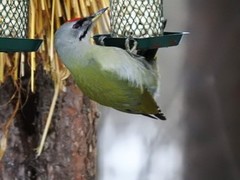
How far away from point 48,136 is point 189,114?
0.67 meters

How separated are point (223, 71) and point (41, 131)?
78 cm

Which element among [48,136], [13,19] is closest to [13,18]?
[13,19]

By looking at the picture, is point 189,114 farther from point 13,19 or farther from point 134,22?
point 13,19

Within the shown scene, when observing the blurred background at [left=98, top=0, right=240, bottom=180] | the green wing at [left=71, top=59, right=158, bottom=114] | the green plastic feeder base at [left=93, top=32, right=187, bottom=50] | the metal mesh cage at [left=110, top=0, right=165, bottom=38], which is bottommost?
the blurred background at [left=98, top=0, right=240, bottom=180]

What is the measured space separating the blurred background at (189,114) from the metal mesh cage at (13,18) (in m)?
0.91

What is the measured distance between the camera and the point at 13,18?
1522 mm

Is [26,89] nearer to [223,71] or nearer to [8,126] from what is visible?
[8,126]

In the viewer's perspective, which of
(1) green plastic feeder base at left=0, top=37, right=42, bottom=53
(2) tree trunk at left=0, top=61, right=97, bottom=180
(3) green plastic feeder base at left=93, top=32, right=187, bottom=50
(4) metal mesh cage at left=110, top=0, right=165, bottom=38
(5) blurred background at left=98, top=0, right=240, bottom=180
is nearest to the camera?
(1) green plastic feeder base at left=0, top=37, right=42, bottom=53

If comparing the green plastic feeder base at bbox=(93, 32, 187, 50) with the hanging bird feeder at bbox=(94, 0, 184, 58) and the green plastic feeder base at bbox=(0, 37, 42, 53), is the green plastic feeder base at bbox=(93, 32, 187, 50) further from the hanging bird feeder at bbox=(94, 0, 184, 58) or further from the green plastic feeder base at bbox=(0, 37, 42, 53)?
the green plastic feeder base at bbox=(0, 37, 42, 53)

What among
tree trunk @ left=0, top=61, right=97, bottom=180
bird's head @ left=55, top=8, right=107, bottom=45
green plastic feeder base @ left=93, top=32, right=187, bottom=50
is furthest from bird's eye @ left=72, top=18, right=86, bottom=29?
tree trunk @ left=0, top=61, right=97, bottom=180

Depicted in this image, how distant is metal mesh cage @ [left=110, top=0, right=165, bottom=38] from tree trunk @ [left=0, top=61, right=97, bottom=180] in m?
0.38

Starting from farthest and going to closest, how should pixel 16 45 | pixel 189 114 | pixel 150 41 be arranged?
pixel 189 114 → pixel 150 41 → pixel 16 45

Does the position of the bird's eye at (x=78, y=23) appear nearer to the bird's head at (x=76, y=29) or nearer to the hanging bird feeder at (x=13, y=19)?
the bird's head at (x=76, y=29)

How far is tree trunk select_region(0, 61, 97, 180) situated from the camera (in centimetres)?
196
